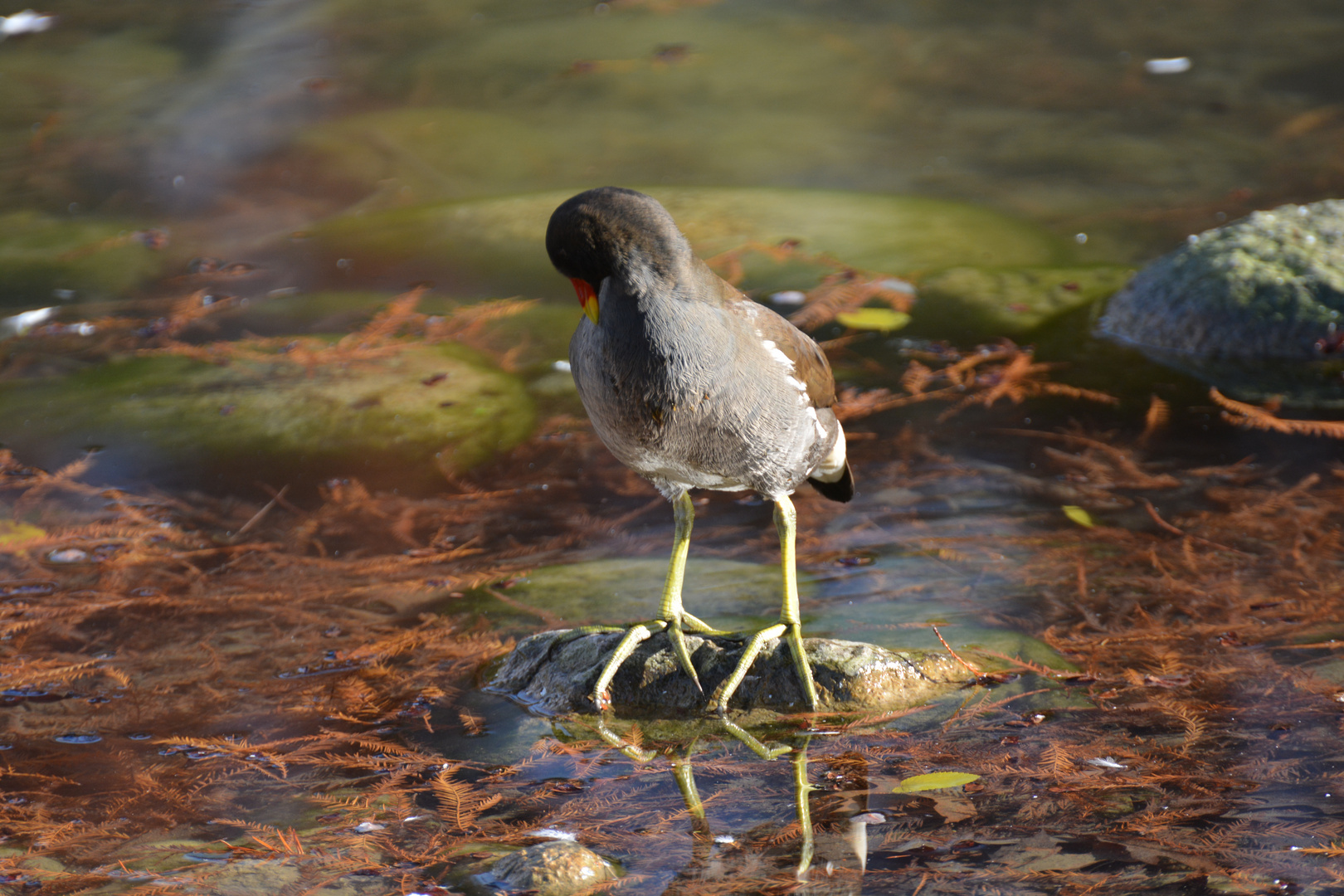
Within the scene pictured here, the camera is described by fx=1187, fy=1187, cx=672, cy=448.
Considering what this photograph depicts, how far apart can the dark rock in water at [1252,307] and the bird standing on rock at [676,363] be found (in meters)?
3.28

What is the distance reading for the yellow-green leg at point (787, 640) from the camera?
318 centimetres

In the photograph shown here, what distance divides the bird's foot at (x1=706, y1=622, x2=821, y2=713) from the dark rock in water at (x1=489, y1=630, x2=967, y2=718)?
26 millimetres

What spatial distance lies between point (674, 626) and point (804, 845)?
93cm

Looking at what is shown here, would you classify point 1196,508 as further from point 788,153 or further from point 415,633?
point 788,153

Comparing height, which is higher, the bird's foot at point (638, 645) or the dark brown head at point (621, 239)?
the dark brown head at point (621, 239)

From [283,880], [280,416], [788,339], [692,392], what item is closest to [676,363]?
[692,392]

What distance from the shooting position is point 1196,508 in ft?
14.3

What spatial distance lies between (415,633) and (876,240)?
438cm

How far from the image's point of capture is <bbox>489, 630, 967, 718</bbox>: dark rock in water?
3188mm

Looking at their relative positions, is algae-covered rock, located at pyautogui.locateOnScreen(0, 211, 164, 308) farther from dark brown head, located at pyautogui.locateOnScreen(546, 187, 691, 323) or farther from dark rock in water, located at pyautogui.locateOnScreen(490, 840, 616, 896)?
dark rock in water, located at pyautogui.locateOnScreen(490, 840, 616, 896)

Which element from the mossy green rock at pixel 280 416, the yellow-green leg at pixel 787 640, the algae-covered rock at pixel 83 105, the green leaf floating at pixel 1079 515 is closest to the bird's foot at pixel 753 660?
the yellow-green leg at pixel 787 640

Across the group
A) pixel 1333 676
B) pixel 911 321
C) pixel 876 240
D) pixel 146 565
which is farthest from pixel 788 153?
pixel 1333 676

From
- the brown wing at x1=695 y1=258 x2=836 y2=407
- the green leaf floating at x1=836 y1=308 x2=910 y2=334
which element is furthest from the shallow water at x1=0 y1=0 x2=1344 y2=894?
the brown wing at x1=695 y1=258 x2=836 y2=407

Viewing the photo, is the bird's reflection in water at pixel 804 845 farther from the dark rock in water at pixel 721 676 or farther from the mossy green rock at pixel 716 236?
the mossy green rock at pixel 716 236
